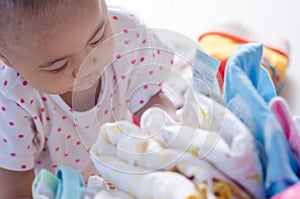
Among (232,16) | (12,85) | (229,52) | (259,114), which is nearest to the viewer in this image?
(259,114)

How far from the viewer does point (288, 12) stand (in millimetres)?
1102

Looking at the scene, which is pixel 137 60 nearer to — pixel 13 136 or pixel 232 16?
pixel 13 136

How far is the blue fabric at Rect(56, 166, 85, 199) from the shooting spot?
499mm

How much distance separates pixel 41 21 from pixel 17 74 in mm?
172

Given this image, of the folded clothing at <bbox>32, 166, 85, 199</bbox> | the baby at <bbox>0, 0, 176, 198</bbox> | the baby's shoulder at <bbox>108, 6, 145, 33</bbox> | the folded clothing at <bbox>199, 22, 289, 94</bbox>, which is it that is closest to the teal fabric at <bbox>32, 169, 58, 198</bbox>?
the folded clothing at <bbox>32, 166, 85, 199</bbox>

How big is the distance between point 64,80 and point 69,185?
0.64 ft

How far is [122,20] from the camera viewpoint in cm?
83

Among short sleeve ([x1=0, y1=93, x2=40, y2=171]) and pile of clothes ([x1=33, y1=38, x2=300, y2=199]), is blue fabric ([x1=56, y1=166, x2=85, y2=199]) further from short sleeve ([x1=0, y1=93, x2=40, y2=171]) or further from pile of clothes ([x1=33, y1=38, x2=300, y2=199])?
short sleeve ([x1=0, y1=93, x2=40, y2=171])

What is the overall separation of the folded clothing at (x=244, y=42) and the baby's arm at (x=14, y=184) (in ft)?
1.25

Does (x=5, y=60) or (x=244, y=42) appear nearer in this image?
(x=5, y=60)

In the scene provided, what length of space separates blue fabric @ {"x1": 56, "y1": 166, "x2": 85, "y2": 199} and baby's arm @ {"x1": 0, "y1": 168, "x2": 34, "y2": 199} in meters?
0.23

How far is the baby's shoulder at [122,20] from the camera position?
0.83 m

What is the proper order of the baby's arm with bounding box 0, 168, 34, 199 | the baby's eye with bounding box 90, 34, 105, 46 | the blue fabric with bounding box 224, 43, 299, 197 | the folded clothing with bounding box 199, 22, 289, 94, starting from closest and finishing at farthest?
the blue fabric with bounding box 224, 43, 299, 197 → the baby's eye with bounding box 90, 34, 105, 46 → the baby's arm with bounding box 0, 168, 34, 199 → the folded clothing with bounding box 199, 22, 289, 94

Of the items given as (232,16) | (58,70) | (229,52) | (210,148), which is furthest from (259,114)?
(232,16)
